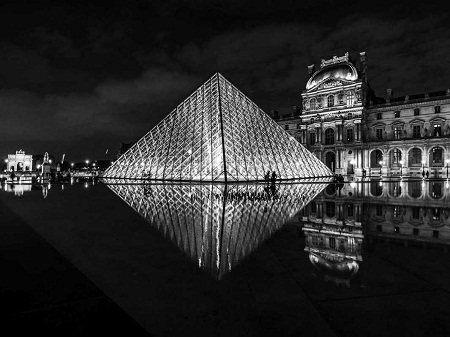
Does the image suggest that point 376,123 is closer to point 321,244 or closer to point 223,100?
point 223,100

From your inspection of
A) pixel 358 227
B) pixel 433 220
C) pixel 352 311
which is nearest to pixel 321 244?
pixel 358 227

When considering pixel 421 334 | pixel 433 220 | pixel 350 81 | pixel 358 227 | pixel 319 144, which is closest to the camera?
pixel 421 334

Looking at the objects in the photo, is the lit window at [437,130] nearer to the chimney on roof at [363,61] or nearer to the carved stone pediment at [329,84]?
the carved stone pediment at [329,84]

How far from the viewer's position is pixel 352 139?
151 feet

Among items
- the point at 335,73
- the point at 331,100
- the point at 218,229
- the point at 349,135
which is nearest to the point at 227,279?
the point at 218,229

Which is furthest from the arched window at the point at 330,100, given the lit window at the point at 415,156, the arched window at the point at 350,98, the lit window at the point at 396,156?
the lit window at the point at 415,156

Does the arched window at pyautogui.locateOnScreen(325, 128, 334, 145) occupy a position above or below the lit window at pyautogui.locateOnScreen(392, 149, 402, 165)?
above

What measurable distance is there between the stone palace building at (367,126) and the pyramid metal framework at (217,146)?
19464mm

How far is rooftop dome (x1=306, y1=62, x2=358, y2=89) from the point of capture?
45719 millimetres

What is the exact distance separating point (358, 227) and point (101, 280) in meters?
4.70

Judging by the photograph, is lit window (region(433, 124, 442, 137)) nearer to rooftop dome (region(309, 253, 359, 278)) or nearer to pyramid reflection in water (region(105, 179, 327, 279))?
pyramid reflection in water (region(105, 179, 327, 279))

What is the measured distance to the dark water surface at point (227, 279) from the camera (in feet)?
6.88

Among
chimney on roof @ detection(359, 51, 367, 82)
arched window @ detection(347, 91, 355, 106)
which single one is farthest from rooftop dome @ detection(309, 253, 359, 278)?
chimney on roof @ detection(359, 51, 367, 82)

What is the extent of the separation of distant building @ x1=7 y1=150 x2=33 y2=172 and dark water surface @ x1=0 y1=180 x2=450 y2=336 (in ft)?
361
